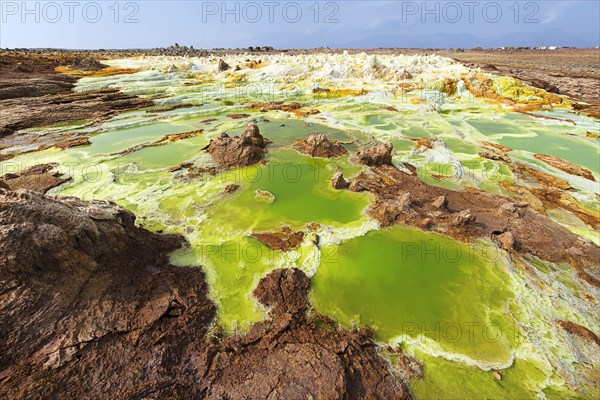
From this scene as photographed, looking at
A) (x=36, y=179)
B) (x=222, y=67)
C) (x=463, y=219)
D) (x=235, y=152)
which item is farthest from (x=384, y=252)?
(x=222, y=67)

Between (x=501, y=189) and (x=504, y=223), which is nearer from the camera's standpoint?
(x=504, y=223)

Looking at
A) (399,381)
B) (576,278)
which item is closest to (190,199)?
(399,381)

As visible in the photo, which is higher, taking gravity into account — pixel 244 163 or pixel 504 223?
pixel 244 163

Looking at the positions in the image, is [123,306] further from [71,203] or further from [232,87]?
[232,87]

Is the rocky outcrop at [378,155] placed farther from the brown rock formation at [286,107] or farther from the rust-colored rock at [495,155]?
the brown rock formation at [286,107]

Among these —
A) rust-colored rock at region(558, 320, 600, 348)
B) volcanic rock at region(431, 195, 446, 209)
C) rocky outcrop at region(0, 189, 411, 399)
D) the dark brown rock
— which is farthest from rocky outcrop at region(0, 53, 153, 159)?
rust-colored rock at region(558, 320, 600, 348)

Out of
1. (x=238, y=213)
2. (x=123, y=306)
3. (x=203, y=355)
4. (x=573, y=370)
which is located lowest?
(x=573, y=370)

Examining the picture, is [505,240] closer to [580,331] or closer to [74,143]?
[580,331]

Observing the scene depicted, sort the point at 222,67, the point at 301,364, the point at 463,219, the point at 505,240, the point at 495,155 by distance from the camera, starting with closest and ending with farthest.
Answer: the point at 301,364, the point at 505,240, the point at 463,219, the point at 495,155, the point at 222,67
